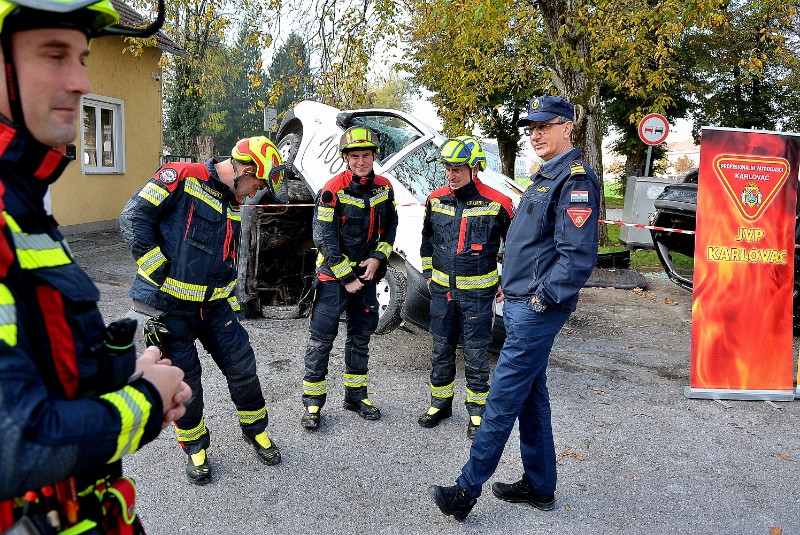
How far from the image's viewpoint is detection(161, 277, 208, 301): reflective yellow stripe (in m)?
3.46

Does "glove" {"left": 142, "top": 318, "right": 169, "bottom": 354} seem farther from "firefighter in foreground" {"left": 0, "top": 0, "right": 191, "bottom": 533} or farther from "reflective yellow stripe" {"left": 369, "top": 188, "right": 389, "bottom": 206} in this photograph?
"firefighter in foreground" {"left": 0, "top": 0, "right": 191, "bottom": 533}

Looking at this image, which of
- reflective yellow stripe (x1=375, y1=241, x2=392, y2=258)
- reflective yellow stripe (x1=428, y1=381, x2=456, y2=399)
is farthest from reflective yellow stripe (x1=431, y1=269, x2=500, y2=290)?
reflective yellow stripe (x1=428, y1=381, x2=456, y2=399)

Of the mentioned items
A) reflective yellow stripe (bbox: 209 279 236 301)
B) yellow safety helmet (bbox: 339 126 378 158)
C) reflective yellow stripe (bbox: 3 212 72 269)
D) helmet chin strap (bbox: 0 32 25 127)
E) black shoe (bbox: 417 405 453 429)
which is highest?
yellow safety helmet (bbox: 339 126 378 158)

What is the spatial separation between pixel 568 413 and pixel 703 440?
91 centimetres

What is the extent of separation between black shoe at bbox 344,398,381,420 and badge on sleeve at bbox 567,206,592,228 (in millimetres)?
2209

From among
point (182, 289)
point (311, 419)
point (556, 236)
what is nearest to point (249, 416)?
point (311, 419)

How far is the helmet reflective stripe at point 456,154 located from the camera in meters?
4.28

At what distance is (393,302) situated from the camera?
5703 mm

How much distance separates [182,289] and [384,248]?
5.42 ft

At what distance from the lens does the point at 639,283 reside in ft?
31.7

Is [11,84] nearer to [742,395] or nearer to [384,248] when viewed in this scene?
[384,248]

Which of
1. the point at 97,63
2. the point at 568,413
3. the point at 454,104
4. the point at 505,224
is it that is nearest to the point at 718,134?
the point at 505,224

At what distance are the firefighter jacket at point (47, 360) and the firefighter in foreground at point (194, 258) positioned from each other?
2260 millimetres

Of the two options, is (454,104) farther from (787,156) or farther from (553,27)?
(787,156)
